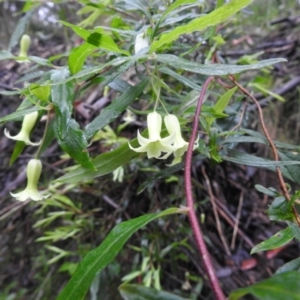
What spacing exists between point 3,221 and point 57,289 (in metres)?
0.23

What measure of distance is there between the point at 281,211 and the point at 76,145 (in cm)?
25

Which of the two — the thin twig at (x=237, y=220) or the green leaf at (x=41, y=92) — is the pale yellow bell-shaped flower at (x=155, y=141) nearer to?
the green leaf at (x=41, y=92)

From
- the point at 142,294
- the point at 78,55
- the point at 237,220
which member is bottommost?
the point at 237,220

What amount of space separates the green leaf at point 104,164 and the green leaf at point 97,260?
4.1 inches

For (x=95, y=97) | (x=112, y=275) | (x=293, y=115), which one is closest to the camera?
(x=112, y=275)

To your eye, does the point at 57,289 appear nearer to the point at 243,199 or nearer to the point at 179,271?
the point at 179,271

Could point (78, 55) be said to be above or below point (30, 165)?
above

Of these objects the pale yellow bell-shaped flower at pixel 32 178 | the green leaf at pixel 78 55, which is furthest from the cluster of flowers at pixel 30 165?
the green leaf at pixel 78 55

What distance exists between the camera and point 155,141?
45 cm

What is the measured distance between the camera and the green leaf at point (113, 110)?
45 centimetres

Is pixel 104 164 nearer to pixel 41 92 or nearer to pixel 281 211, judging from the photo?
pixel 41 92

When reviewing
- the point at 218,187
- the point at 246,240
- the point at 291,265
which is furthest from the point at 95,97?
the point at 291,265

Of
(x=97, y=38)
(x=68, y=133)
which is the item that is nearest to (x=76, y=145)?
(x=68, y=133)

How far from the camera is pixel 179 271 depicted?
854mm
